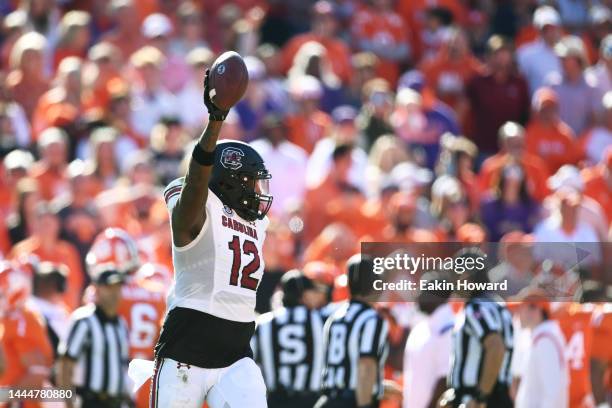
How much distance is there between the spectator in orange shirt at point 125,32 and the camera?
13.5 metres

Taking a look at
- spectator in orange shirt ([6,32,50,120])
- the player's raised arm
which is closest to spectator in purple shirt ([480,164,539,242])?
spectator in orange shirt ([6,32,50,120])

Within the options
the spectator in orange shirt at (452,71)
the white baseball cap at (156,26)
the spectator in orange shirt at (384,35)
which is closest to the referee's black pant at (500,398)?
the spectator in orange shirt at (452,71)

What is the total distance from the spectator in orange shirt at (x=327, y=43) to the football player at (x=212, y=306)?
26.8 feet

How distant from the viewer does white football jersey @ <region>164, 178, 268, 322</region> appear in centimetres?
575

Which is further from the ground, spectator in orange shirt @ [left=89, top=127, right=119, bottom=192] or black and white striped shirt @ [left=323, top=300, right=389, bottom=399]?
spectator in orange shirt @ [left=89, top=127, right=119, bottom=192]

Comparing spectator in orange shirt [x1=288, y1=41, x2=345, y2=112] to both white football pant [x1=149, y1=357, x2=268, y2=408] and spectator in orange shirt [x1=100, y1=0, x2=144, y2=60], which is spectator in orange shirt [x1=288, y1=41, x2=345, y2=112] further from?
white football pant [x1=149, y1=357, x2=268, y2=408]

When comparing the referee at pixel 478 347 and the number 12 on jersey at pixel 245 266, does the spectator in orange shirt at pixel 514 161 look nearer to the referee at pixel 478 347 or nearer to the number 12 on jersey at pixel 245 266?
the referee at pixel 478 347

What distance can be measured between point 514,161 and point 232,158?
6.56 metres

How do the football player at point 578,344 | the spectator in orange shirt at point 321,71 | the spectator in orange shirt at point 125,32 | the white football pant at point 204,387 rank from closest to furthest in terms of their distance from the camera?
1. the white football pant at point 204,387
2. the football player at point 578,344
3. the spectator in orange shirt at point 321,71
4. the spectator in orange shirt at point 125,32

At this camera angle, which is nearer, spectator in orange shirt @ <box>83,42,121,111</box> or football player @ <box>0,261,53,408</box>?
football player @ <box>0,261,53,408</box>

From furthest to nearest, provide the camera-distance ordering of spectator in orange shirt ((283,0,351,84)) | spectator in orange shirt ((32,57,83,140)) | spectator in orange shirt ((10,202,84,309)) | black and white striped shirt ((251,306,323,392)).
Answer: spectator in orange shirt ((283,0,351,84))
spectator in orange shirt ((32,57,83,140))
spectator in orange shirt ((10,202,84,309))
black and white striped shirt ((251,306,323,392))

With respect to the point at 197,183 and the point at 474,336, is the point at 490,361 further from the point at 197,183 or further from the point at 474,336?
the point at 197,183

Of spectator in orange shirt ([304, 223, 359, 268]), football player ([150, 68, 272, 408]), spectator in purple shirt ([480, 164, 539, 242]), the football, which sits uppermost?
spectator in purple shirt ([480, 164, 539, 242])

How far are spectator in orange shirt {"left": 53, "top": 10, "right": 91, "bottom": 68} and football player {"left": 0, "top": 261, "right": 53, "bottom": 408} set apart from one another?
4758mm
